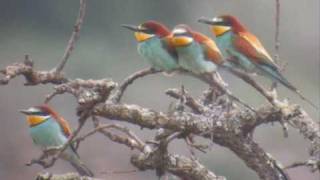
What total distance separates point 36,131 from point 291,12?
878 millimetres

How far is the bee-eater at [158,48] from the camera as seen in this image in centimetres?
161

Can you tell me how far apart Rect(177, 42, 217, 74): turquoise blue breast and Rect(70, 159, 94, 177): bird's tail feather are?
0.31m

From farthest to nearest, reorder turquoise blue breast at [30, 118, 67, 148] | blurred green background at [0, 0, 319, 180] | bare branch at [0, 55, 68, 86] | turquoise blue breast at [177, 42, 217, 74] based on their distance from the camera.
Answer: blurred green background at [0, 0, 319, 180] < turquoise blue breast at [30, 118, 67, 148] < turquoise blue breast at [177, 42, 217, 74] < bare branch at [0, 55, 68, 86]

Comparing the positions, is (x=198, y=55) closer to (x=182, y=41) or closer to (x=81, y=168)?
(x=182, y=41)

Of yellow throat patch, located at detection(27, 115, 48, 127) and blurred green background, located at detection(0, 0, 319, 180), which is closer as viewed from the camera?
yellow throat patch, located at detection(27, 115, 48, 127)

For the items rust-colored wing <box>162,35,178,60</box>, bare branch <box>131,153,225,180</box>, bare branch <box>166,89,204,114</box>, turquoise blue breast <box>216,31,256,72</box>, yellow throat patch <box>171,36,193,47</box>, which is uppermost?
yellow throat patch <box>171,36,193,47</box>

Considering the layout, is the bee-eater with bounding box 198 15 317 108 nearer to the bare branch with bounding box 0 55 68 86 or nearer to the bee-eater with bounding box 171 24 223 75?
the bee-eater with bounding box 171 24 223 75

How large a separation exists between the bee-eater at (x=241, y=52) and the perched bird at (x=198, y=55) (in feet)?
0.12

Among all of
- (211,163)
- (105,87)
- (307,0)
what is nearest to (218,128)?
(105,87)

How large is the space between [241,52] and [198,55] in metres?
0.11

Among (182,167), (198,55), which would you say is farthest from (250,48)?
(182,167)

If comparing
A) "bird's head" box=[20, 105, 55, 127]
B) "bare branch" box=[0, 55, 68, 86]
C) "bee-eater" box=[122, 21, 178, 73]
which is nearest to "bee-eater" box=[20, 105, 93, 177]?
"bird's head" box=[20, 105, 55, 127]

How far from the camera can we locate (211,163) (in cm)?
215

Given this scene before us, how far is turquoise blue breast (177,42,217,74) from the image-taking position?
5.21 feet
